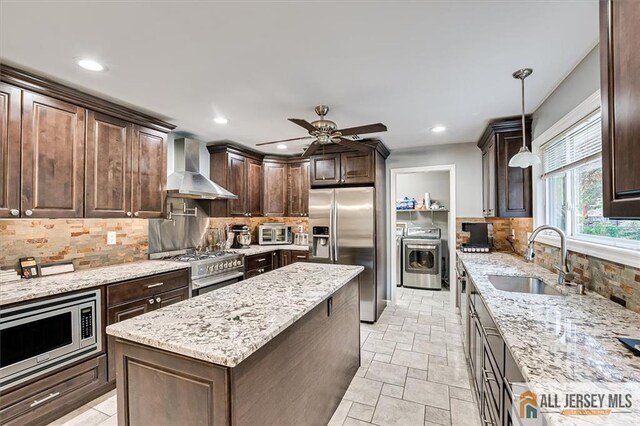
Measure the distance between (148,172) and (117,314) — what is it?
1.46m

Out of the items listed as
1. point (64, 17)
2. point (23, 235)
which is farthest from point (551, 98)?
point (23, 235)

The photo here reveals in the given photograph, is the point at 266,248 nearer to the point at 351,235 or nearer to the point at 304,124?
the point at 351,235

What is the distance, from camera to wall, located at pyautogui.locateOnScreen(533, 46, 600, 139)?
1840mm

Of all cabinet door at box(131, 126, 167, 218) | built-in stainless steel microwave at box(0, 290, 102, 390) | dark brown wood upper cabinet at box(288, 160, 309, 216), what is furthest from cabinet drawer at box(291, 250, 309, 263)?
built-in stainless steel microwave at box(0, 290, 102, 390)

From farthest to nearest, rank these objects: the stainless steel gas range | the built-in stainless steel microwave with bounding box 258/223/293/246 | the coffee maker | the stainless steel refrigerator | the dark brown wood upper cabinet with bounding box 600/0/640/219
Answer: the built-in stainless steel microwave with bounding box 258/223/293/246
the coffee maker
the stainless steel refrigerator
the stainless steel gas range
the dark brown wood upper cabinet with bounding box 600/0/640/219

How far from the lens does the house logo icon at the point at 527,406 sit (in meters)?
0.92

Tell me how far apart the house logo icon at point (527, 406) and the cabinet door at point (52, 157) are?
317 cm

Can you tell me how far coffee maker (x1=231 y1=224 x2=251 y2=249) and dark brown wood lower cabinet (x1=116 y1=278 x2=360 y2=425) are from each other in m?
3.03

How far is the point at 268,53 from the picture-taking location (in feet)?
6.17

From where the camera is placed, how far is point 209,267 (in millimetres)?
3383

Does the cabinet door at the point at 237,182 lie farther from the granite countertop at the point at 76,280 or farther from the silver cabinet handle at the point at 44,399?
the silver cabinet handle at the point at 44,399

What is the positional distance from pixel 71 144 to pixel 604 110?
3.39 metres

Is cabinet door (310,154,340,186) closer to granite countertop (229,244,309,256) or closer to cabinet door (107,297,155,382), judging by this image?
granite countertop (229,244,309,256)

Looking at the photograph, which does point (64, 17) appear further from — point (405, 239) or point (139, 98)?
point (405, 239)
